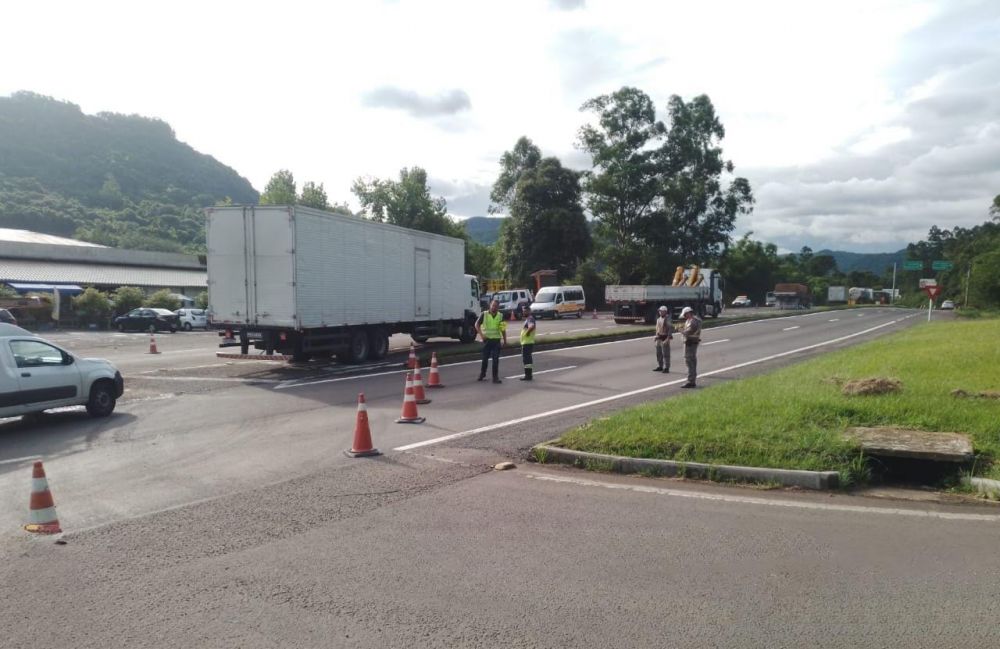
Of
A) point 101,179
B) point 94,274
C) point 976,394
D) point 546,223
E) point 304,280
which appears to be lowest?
point 976,394

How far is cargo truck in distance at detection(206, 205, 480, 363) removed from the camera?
1630 centimetres

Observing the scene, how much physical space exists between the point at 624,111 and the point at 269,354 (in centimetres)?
4299

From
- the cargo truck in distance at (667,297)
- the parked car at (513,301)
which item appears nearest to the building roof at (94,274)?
the parked car at (513,301)

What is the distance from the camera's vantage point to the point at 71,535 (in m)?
5.59

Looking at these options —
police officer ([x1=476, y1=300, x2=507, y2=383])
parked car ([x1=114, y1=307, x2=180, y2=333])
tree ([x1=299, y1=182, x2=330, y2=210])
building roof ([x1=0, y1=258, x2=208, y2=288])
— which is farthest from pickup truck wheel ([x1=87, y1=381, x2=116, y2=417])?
tree ([x1=299, y1=182, x2=330, y2=210])

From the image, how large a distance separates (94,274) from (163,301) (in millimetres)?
13073

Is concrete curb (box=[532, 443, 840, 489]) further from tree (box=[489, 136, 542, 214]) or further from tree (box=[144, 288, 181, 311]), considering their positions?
tree (box=[489, 136, 542, 214])

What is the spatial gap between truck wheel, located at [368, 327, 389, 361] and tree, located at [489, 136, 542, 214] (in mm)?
48864

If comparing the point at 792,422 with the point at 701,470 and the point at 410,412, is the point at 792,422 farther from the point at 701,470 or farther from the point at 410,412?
the point at 410,412

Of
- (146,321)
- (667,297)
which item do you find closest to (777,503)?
(667,297)

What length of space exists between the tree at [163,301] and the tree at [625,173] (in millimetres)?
30775

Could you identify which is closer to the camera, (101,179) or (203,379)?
(203,379)

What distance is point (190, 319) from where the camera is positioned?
4006 centimetres

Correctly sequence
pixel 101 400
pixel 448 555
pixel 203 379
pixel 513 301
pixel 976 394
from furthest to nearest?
pixel 513 301 → pixel 203 379 → pixel 101 400 → pixel 976 394 → pixel 448 555
